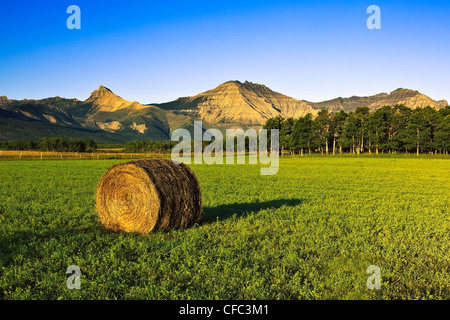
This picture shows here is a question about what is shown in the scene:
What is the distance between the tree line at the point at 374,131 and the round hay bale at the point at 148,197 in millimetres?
90984

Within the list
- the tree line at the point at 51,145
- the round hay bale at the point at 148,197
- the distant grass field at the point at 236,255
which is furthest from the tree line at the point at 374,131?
the tree line at the point at 51,145

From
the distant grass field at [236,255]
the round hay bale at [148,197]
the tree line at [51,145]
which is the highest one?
the tree line at [51,145]

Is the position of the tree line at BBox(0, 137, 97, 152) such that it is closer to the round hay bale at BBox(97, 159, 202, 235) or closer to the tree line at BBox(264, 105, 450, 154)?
the tree line at BBox(264, 105, 450, 154)

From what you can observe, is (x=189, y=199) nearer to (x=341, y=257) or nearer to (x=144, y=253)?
(x=144, y=253)

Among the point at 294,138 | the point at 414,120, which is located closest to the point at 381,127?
the point at 414,120

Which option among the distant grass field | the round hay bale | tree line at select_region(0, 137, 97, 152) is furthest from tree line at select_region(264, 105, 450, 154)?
tree line at select_region(0, 137, 97, 152)

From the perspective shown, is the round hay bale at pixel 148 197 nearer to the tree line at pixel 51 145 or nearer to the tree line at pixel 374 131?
the tree line at pixel 374 131

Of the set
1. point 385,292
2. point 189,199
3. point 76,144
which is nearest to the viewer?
point 385,292

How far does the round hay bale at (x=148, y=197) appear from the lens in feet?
32.9

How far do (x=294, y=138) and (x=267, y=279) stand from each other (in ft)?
333

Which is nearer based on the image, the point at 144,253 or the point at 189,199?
the point at 144,253
